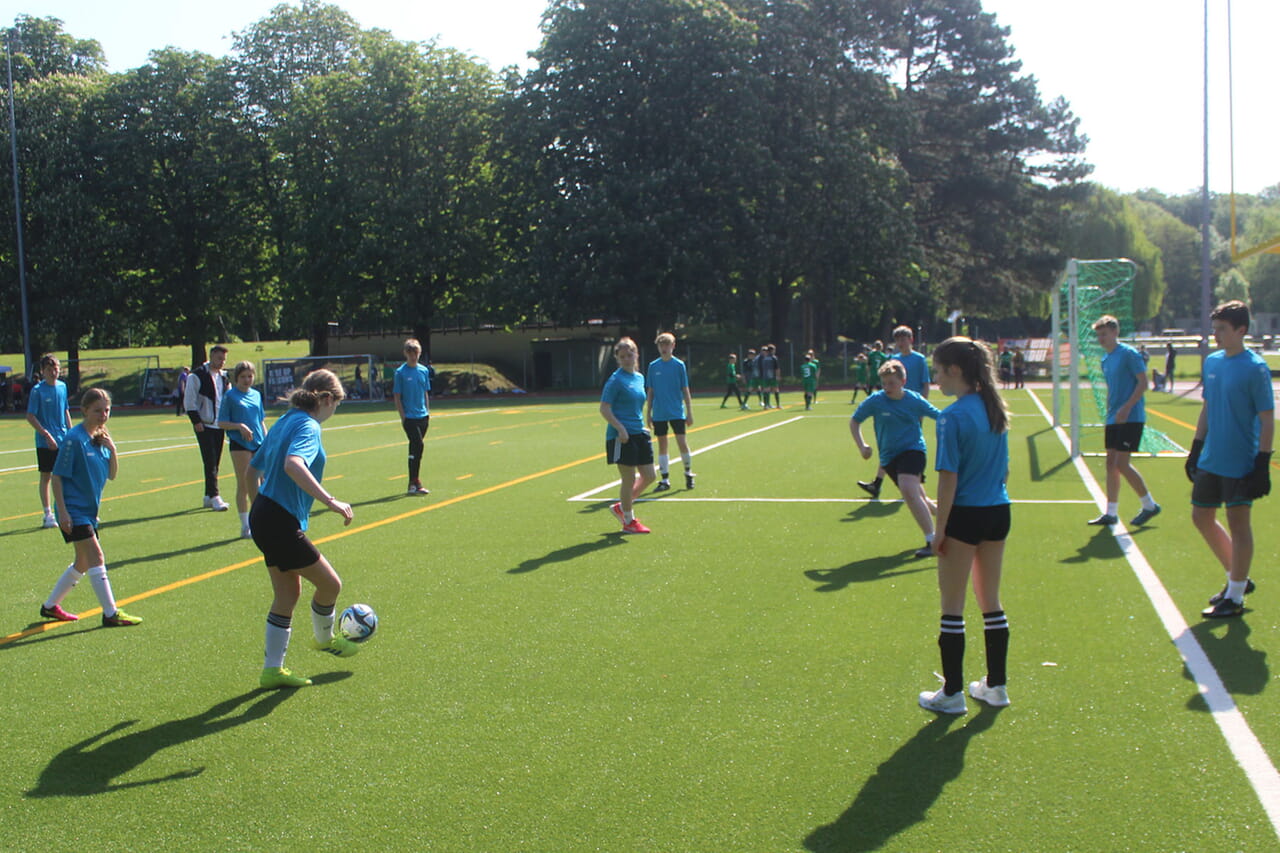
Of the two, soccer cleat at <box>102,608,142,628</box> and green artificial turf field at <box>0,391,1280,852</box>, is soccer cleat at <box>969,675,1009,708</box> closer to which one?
green artificial turf field at <box>0,391,1280,852</box>

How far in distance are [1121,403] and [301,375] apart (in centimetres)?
3802

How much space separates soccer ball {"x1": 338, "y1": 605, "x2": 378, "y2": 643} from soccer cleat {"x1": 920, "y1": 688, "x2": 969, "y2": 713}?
3058mm

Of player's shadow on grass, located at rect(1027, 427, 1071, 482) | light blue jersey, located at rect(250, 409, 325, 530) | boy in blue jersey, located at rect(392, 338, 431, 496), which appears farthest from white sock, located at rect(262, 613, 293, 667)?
player's shadow on grass, located at rect(1027, 427, 1071, 482)

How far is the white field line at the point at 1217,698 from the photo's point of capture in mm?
4082

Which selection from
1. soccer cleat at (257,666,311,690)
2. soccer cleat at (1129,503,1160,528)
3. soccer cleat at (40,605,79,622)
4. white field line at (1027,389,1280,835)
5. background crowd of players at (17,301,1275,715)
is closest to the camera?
white field line at (1027,389,1280,835)

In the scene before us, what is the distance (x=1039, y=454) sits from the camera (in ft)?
54.4

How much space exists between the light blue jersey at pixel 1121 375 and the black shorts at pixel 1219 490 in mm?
2853

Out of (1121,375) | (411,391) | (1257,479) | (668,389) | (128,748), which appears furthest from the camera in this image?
(411,391)

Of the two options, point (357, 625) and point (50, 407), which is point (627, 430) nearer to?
point (357, 625)

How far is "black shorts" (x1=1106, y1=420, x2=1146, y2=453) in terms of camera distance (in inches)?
376

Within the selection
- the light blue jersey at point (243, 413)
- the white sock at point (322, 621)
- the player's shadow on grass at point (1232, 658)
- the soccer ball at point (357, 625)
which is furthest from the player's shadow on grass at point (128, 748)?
the light blue jersey at point (243, 413)

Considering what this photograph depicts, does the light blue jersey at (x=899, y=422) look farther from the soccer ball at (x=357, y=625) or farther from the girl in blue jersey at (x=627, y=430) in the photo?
the soccer ball at (x=357, y=625)

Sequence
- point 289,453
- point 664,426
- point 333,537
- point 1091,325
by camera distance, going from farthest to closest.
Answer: point 1091,325
point 664,426
point 333,537
point 289,453

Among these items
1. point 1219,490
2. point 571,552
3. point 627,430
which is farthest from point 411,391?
point 1219,490
